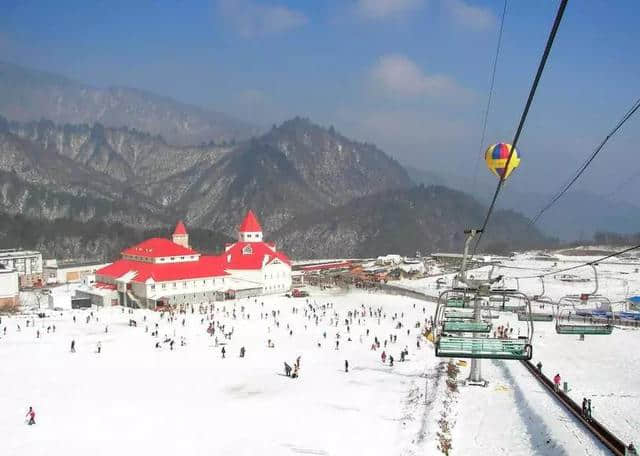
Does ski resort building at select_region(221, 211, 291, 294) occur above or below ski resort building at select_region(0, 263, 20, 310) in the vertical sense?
above

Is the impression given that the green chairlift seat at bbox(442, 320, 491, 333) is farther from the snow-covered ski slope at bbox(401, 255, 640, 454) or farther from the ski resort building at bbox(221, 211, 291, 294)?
the ski resort building at bbox(221, 211, 291, 294)

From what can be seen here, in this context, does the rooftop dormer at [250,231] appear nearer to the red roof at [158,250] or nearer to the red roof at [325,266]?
the red roof at [158,250]

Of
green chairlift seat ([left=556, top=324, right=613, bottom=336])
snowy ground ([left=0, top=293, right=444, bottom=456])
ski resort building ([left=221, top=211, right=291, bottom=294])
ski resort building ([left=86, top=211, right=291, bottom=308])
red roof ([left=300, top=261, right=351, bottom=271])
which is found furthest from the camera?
red roof ([left=300, top=261, right=351, bottom=271])

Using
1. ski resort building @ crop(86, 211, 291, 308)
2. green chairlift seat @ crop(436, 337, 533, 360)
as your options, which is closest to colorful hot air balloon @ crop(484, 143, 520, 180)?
green chairlift seat @ crop(436, 337, 533, 360)

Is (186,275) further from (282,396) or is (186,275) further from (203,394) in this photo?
(282,396)

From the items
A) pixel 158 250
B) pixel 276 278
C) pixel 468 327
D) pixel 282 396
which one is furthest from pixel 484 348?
pixel 276 278

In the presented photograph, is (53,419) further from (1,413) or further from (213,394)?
(213,394)

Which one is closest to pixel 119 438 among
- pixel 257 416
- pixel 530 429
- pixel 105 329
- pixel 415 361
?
pixel 257 416
